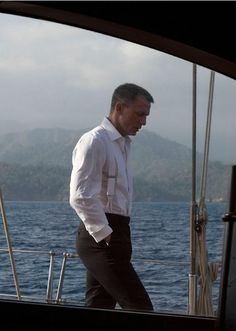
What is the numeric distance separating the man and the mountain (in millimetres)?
4662

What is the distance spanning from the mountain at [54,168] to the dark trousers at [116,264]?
184 inches

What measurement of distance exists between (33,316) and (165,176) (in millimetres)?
8107

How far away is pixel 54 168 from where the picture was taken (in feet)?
35.1

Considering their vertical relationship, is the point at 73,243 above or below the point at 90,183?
below

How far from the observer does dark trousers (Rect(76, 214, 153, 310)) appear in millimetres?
2199

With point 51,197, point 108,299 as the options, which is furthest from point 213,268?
point 51,197

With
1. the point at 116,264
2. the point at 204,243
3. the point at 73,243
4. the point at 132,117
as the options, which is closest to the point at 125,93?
the point at 132,117

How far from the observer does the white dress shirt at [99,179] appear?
2.15 meters

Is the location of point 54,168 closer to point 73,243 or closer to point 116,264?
point 73,243

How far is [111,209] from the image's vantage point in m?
2.21

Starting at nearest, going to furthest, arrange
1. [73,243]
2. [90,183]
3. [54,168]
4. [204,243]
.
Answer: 1. [90,183]
2. [204,243]
3. [54,168]
4. [73,243]

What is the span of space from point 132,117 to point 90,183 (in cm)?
24

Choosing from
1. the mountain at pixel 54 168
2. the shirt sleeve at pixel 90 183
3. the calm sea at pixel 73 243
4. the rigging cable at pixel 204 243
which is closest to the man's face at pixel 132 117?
the shirt sleeve at pixel 90 183

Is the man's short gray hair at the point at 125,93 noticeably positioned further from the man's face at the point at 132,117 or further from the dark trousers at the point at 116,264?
the dark trousers at the point at 116,264
